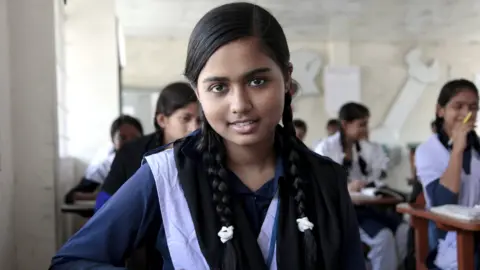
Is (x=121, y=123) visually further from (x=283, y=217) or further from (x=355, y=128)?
(x=283, y=217)

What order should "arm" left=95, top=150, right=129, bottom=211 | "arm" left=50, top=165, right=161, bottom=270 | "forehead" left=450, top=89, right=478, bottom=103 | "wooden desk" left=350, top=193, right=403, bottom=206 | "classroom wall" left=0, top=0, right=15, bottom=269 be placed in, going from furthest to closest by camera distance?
1. "wooden desk" left=350, top=193, right=403, bottom=206
2. "forehead" left=450, top=89, right=478, bottom=103
3. "arm" left=95, top=150, right=129, bottom=211
4. "classroom wall" left=0, top=0, right=15, bottom=269
5. "arm" left=50, top=165, right=161, bottom=270

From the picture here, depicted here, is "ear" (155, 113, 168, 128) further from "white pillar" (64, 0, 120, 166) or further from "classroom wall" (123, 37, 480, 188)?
"classroom wall" (123, 37, 480, 188)

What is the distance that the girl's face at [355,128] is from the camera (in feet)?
12.6

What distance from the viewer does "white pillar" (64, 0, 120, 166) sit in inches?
171

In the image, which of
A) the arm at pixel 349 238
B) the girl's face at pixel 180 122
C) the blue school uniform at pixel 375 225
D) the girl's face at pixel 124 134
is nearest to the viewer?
the arm at pixel 349 238

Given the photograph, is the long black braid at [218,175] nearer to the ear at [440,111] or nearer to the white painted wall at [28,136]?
the white painted wall at [28,136]

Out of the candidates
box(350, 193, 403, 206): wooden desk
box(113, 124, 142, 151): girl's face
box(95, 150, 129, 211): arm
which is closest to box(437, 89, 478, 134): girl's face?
box(350, 193, 403, 206): wooden desk

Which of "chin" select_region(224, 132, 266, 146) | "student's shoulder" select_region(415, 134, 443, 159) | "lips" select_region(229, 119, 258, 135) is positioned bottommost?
"student's shoulder" select_region(415, 134, 443, 159)

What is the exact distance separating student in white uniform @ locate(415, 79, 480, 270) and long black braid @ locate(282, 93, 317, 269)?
56.8 inches

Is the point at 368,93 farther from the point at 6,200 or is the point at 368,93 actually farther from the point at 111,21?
the point at 6,200

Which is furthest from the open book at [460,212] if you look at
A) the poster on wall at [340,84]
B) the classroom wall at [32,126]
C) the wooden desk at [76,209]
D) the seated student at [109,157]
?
the poster on wall at [340,84]

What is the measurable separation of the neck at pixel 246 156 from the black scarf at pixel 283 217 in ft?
0.20

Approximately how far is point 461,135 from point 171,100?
129 centimetres

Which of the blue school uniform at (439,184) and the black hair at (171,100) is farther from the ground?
the black hair at (171,100)
